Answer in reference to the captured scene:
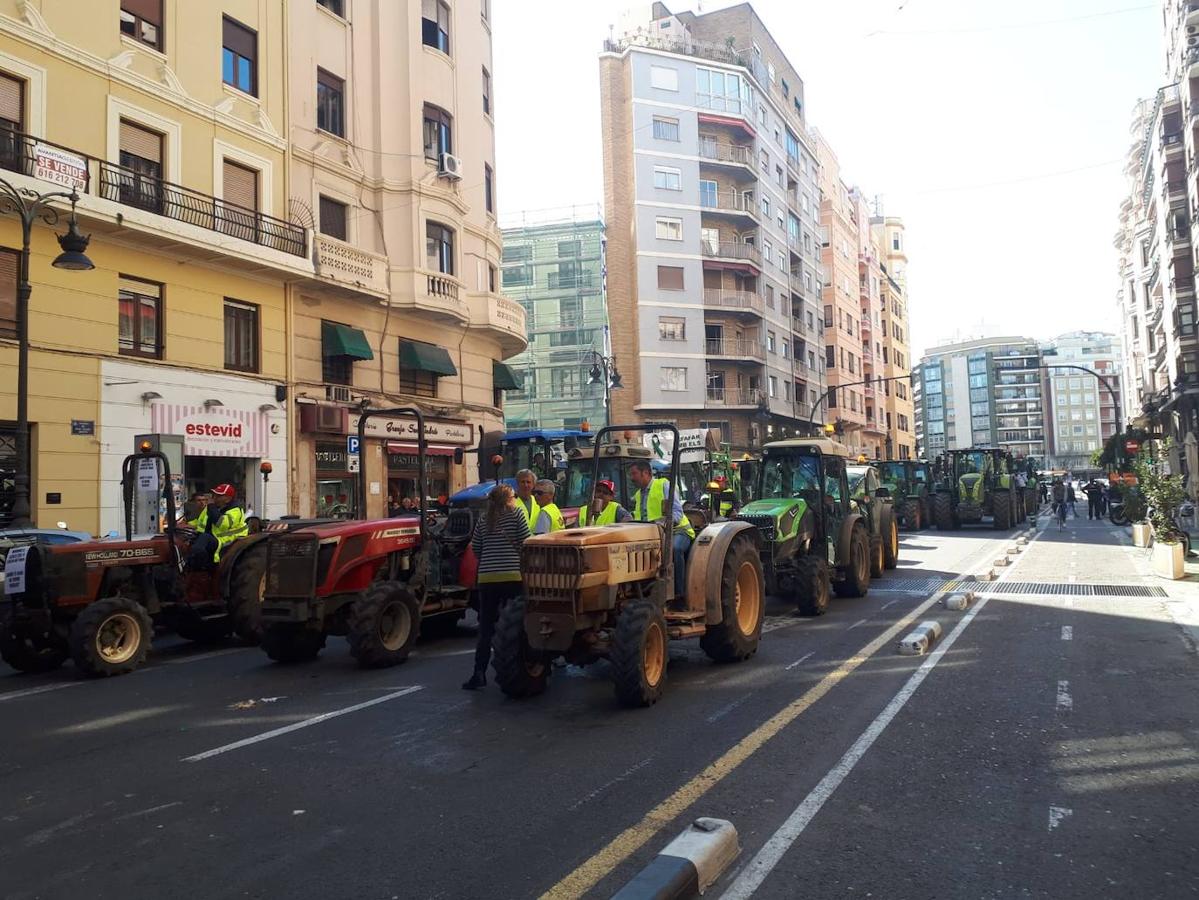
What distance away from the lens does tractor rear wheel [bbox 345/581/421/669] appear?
8484 mm

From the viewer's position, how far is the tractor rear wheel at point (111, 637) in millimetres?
8492

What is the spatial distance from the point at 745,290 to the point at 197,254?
122ft

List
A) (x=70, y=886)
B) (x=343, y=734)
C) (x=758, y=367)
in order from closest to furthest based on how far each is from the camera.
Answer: (x=70, y=886)
(x=343, y=734)
(x=758, y=367)

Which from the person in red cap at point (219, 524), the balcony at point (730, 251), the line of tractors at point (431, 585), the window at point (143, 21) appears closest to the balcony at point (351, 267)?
the window at point (143, 21)

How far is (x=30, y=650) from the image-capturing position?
9.07m

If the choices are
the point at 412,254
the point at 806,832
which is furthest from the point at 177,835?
the point at 412,254

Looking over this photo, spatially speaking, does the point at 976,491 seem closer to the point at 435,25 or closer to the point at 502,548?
the point at 435,25

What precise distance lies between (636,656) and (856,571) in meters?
7.42

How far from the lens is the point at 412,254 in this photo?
24.1 metres

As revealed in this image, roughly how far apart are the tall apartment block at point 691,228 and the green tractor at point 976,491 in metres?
18.3

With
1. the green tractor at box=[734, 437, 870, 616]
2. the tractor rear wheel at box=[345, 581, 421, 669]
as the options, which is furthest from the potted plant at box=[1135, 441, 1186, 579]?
the tractor rear wheel at box=[345, 581, 421, 669]

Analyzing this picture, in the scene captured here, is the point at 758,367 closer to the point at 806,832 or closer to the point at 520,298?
the point at 520,298

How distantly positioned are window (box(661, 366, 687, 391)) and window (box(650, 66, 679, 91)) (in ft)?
50.3

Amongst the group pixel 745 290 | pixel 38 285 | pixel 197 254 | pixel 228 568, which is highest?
pixel 745 290
